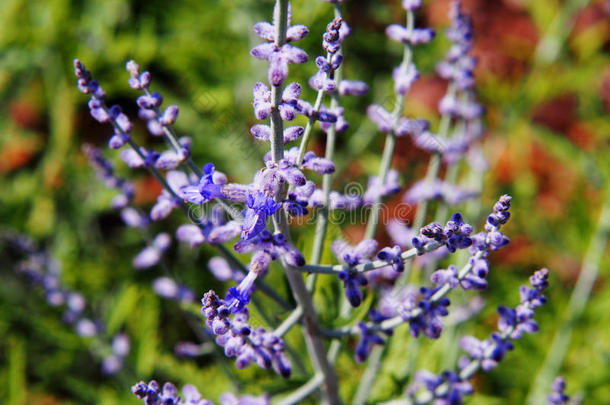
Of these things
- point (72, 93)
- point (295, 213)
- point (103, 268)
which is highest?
point (72, 93)

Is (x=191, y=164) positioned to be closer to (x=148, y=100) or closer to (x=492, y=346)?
(x=148, y=100)

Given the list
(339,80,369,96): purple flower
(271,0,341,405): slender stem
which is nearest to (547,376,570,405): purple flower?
(271,0,341,405): slender stem

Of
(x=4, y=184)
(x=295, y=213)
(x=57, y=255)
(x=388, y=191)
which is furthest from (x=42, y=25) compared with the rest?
(x=295, y=213)

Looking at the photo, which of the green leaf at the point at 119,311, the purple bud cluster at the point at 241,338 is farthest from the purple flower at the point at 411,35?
the green leaf at the point at 119,311

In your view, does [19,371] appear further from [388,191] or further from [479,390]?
[479,390]

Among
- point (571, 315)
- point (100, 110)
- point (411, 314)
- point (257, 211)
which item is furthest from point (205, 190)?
point (571, 315)

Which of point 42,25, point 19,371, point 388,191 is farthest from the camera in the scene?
point 42,25
